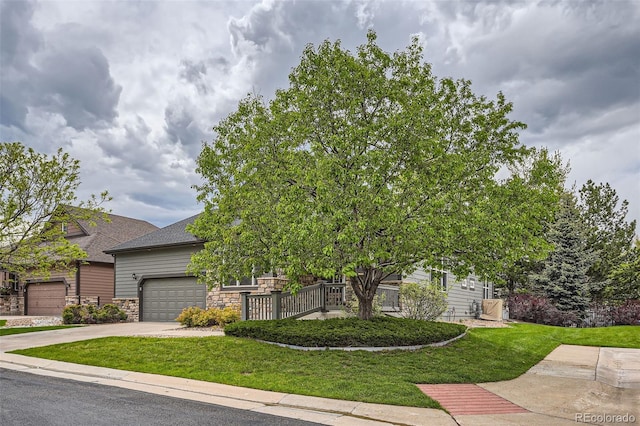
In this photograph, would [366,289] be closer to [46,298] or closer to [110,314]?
[110,314]

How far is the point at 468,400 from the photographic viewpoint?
26.9ft

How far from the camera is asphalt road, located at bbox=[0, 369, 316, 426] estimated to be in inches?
256

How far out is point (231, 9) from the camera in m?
14.4

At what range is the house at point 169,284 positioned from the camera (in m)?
21.3

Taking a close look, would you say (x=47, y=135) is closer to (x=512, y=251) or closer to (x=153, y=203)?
(x=153, y=203)

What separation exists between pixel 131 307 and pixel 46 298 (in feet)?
25.8

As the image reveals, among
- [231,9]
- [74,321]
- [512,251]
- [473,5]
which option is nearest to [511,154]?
[512,251]

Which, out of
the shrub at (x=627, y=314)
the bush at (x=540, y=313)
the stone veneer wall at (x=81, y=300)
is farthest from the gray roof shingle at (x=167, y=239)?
the shrub at (x=627, y=314)

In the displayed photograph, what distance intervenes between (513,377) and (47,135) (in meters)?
20.1

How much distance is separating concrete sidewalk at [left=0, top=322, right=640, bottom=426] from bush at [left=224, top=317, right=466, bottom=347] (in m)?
2.92

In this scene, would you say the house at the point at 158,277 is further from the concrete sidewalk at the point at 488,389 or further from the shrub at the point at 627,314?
the shrub at the point at 627,314

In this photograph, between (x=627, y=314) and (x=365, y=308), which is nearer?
(x=365, y=308)

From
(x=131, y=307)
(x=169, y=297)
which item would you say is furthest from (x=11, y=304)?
(x=169, y=297)

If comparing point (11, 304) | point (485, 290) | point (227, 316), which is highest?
point (227, 316)
